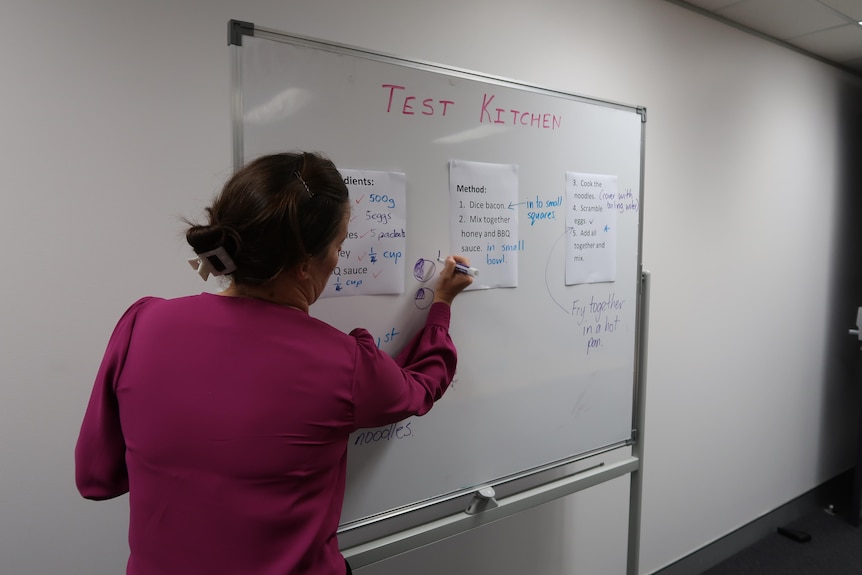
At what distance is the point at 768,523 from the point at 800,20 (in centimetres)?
266

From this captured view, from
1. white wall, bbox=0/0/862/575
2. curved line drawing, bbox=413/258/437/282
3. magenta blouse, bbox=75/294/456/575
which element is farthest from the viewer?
curved line drawing, bbox=413/258/437/282

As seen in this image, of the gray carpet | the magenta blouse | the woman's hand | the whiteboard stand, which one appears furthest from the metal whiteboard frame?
the gray carpet

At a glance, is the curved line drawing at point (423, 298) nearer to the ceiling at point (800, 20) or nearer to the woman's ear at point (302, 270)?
the woman's ear at point (302, 270)

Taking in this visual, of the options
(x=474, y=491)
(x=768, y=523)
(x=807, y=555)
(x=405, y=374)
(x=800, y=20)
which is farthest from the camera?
(x=768, y=523)

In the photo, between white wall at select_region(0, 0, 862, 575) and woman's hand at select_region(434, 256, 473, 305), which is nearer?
white wall at select_region(0, 0, 862, 575)

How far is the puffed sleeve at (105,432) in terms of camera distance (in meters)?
0.91

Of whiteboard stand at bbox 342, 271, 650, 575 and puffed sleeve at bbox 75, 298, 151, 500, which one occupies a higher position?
puffed sleeve at bbox 75, 298, 151, 500

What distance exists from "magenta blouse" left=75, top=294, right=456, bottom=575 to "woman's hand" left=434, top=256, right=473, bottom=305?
18.0 inches

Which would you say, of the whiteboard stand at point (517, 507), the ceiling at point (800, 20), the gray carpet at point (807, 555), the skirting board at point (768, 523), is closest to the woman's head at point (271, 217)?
the whiteboard stand at point (517, 507)

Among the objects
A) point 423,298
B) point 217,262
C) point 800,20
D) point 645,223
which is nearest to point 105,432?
point 217,262

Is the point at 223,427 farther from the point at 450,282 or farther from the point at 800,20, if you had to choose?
the point at 800,20

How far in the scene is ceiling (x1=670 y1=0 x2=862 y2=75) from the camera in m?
2.35

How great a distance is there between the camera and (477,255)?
144 cm

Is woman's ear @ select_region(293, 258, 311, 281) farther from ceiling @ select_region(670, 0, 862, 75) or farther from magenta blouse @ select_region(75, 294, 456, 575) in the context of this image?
ceiling @ select_region(670, 0, 862, 75)
